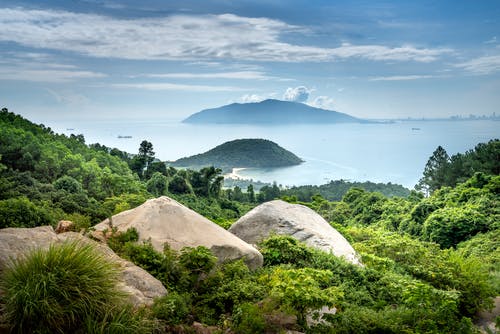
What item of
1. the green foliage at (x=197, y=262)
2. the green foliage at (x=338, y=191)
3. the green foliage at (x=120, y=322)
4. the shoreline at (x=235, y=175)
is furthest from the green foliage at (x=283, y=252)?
the shoreline at (x=235, y=175)

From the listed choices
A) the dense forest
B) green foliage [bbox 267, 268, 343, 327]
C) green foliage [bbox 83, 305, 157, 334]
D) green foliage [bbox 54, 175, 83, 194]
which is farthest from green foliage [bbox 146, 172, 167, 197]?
green foliage [bbox 83, 305, 157, 334]

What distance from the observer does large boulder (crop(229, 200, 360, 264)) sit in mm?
9812

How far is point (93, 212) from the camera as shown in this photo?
41.0 ft

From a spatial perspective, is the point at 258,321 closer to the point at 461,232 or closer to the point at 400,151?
the point at 461,232

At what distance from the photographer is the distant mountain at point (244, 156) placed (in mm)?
117875

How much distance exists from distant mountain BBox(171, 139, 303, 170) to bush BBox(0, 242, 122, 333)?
109773mm

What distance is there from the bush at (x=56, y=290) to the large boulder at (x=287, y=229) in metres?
4.97

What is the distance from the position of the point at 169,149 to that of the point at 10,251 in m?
115

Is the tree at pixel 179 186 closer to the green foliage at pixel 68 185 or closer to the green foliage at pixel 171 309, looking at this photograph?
the green foliage at pixel 68 185

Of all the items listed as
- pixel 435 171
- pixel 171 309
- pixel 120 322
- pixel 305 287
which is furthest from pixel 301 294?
pixel 435 171

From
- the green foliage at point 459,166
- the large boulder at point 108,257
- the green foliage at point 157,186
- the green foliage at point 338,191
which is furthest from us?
the green foliage at point 338,191

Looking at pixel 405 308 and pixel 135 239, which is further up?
pixel 135 239

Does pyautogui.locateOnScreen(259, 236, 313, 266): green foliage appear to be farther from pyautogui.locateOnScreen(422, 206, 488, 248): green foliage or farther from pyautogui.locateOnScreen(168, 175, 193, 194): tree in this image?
pyautogui.locateOnScreen(168, 175, 193, 194): tree

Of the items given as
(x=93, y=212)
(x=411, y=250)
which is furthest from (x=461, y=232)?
(x=93, y=212)
